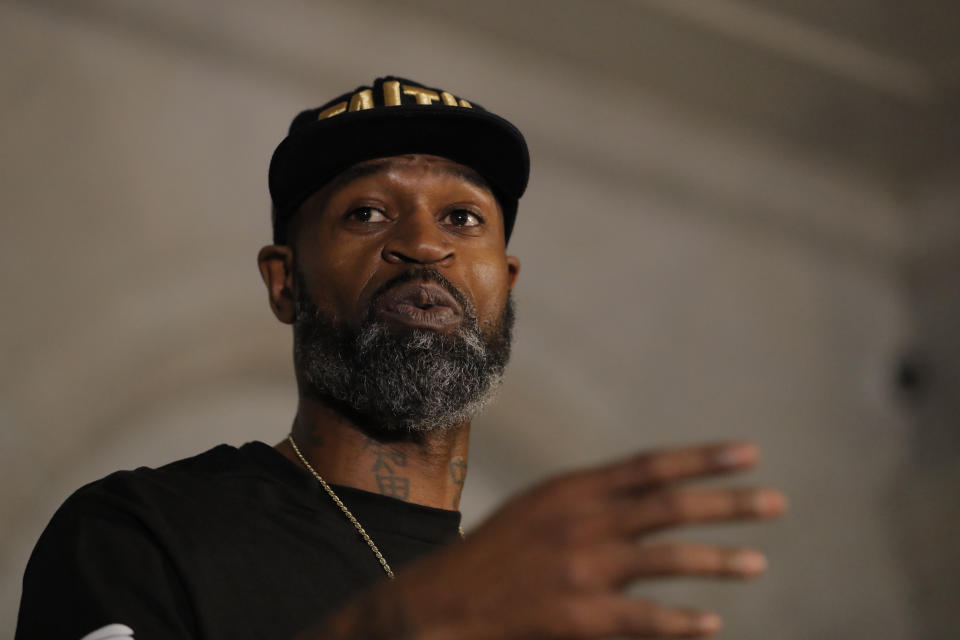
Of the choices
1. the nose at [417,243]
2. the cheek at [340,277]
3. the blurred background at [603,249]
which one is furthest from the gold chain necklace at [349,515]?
the blurred background at [603,249]

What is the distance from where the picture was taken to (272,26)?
3881mm

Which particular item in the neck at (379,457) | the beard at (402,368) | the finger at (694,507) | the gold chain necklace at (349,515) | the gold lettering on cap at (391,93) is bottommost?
the finger at (694,507)

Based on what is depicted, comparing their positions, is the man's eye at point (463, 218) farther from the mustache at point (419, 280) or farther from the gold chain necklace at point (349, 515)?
the gold chain necklace at point (349, 515)

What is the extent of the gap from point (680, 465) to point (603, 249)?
3.70 m

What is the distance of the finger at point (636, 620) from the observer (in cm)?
78

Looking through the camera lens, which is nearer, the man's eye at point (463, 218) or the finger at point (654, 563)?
the finger at point (654, 563)

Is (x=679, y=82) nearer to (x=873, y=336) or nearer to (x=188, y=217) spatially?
(x=873, y=336)

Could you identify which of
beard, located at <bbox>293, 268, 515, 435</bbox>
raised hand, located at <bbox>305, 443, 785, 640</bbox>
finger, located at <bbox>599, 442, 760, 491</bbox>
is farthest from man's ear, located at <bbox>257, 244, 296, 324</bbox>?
finger, located at <bbox>599, 442, 760, 491</bbox>

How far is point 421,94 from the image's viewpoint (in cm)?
182

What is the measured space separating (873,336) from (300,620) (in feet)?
13.9

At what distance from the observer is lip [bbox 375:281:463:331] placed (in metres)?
1.65

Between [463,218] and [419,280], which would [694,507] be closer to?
[419,280]

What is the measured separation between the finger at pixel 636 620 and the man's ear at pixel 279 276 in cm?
112

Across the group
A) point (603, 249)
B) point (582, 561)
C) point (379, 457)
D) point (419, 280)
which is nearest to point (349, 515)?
point (379, 457)
